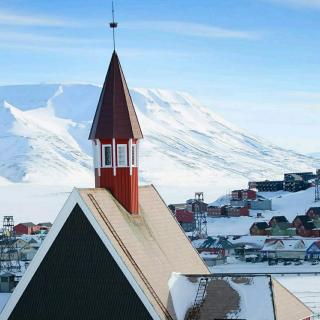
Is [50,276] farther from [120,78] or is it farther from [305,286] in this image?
[305,286]

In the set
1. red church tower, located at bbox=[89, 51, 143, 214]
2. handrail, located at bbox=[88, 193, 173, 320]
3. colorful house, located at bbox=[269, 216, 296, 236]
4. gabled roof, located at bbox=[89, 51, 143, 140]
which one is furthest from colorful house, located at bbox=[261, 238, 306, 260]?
handrail, located at bbox=[88, 193, 173, 320]

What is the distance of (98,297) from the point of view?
21359 mm

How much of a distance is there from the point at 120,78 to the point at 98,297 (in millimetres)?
6823

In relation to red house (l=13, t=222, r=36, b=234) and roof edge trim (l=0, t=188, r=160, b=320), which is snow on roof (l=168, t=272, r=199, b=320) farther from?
red house (l=13, t=222, r=36, b=234)

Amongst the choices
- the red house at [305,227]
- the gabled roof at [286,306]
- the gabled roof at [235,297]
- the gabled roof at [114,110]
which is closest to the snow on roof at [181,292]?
the gabled roof at [235,297]

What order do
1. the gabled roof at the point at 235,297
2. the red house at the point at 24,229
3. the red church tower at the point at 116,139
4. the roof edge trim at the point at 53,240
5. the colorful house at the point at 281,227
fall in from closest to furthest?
the roof edge trim at the point at 53,240 < the gabled roof at the point at 235,297 < the red church tower at the point at 116,139 < the colorful house at the point at 281,227 < the red house at the point at 24,229

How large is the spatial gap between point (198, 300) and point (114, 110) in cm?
622

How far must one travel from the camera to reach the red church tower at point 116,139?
78.7ft

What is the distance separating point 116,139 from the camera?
24250 mm

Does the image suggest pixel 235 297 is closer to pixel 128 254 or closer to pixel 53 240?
pixel 128 254

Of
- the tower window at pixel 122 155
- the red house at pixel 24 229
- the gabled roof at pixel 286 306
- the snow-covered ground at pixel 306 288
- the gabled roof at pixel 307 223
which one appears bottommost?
the snow-covered ground at pixel 306 288

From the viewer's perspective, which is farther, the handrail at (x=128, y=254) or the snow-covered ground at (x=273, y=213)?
the snow-covered ground at (x=273, y=213)

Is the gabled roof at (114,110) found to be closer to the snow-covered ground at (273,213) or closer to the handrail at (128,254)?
the handrail at (128,254)

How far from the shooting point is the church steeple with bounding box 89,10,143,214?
24000mm
